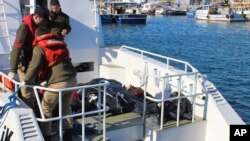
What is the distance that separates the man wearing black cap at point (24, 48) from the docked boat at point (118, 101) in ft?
0.73

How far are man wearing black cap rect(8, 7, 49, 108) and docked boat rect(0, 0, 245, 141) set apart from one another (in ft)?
0.73

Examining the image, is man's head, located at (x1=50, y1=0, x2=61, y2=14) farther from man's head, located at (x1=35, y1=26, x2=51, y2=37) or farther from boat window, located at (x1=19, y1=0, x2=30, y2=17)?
man's head, located at (x1=35, y1=26, x2=51, y2=37)

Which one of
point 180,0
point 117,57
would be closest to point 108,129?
point 117,57

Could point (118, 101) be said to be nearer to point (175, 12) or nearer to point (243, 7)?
point (243, 7)

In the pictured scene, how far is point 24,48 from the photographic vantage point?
5.12 m

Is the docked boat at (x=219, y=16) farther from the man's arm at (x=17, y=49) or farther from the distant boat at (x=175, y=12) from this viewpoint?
the man's arm at (x=17, y=49)

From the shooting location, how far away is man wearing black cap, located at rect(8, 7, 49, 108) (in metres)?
4.94

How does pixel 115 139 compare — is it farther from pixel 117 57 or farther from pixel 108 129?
pixel 117 57

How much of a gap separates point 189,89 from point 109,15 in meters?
56.2

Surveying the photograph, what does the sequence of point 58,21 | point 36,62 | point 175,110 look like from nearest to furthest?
1. point 36,62
2. point 175,110
3. point 58,21

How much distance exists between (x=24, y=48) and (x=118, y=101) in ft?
6.75

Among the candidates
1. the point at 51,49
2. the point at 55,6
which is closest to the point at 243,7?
the point at 55,6

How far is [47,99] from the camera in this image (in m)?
4.67

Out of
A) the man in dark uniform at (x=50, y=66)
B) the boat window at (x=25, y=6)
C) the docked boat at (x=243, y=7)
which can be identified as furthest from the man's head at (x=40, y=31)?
the docked boat at (x=243, y=7)
